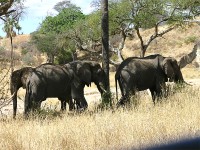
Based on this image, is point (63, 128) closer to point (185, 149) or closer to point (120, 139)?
point (120, 139)

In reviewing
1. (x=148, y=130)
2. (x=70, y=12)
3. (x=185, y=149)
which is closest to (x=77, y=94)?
(x=148, y=130)

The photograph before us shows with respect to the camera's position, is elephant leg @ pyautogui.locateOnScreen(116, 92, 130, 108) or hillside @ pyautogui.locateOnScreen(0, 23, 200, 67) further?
hillside @ pyautogui.locateOnScreen(0, 23, 200, 67)

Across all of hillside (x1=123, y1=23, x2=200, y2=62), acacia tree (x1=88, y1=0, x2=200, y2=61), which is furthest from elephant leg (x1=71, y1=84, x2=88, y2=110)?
hillside (x1=123, y1=23, x2=200, y2=62)

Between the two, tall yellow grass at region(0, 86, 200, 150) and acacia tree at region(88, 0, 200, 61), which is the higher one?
acacia tree at region(88, 0, 200, 61)

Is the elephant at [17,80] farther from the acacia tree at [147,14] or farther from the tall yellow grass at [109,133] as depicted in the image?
the acacia tree at [147,14]

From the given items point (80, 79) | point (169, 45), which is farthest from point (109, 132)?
point (169, 45)

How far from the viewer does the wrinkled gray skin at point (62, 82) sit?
12.0m

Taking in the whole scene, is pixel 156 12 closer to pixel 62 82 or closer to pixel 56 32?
pixel 62 82

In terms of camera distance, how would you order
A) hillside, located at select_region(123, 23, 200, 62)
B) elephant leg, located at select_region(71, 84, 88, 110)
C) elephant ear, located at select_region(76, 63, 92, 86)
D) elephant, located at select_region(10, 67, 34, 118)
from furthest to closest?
hillside, located at select_region(123, 23, 200, 62)
elephant ear, located at select_region(76, 63, 92, 86)
elephant, located at select_region(10, 67, 34, 118)
elephant leg, located at select_region(71, 84, 88, 110)

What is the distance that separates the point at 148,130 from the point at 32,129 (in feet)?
7.26

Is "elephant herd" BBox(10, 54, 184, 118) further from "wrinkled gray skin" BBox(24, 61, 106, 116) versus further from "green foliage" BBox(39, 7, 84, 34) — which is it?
"green foliage" BBox(39, 7, 84, 34)

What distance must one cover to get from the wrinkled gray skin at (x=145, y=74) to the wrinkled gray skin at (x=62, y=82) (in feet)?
2.59

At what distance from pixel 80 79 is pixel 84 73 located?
239mm

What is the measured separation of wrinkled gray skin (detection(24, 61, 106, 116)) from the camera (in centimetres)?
1198
